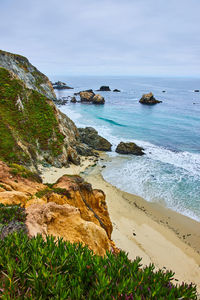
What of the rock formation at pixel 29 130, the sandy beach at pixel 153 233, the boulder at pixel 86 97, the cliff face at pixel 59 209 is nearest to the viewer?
the cliff face at pixel 59 209

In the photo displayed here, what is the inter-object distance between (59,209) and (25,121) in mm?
19938

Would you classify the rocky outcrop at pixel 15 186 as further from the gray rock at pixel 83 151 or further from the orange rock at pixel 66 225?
the gray rock at pixel 83 151

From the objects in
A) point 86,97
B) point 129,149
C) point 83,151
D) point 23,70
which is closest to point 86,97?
point 86,97

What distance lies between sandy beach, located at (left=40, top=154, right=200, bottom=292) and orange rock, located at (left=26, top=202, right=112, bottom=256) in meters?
6.18

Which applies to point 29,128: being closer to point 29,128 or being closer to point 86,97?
point 29,128

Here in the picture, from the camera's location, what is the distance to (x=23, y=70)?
5328 cm

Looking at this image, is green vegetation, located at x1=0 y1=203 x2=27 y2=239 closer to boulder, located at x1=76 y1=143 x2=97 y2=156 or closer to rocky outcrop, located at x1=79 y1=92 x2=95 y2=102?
boulder, located at x1=76 y1=143 x2=97 y2=156

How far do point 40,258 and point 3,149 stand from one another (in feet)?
53.9

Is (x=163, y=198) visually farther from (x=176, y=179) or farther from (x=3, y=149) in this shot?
(x=3, y=149)

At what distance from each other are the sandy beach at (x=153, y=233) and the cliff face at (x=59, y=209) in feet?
13.5

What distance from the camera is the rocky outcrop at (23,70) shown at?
47.7m

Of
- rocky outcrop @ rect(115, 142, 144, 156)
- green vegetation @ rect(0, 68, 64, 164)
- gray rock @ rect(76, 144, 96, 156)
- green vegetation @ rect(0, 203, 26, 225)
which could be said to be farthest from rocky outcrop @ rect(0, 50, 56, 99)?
green vegetation @ rect(0, 203, 26, 225)

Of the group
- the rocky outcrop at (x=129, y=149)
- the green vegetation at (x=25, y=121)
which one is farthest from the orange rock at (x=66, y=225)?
the rocky outcrop at (x=129, y=149)

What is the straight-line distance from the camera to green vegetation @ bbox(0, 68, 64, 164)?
63.7ft
